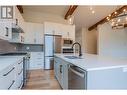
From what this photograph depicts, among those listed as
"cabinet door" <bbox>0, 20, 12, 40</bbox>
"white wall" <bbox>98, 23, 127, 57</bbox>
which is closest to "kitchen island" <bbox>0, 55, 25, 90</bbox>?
"cabinet door" <bbox>0, 20, 12, 40</bbox>

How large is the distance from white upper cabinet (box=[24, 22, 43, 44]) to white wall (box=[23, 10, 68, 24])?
64cm

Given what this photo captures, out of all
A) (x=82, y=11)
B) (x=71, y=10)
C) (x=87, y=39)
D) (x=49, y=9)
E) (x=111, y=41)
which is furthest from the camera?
(x=87, y=39)

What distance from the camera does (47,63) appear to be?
5773 mm

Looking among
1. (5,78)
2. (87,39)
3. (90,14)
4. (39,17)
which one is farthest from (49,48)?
(87,39)

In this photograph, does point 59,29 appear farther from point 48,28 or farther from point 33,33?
point 33,33

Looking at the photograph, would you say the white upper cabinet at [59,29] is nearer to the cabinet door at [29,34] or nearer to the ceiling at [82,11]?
the cabinet door at [29,34]

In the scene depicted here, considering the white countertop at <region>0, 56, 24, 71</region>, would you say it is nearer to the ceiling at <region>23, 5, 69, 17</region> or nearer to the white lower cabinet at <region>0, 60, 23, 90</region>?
the white lower cabinet at <region>0, 60, 23, 90</region>

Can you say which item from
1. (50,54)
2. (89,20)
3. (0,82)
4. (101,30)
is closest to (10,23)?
(0,82)

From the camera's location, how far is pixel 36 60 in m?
5.69

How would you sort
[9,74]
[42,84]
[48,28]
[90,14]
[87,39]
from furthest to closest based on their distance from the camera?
1. [87,39]
2. [90,14]
3. [48,28]
4. [42,84]
5. [9,74]

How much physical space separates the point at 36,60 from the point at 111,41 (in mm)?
5955

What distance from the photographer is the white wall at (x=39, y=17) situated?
20.1 ft

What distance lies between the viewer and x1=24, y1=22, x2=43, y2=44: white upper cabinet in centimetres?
561

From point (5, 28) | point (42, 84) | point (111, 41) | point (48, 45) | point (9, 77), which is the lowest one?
point (42, 84)
